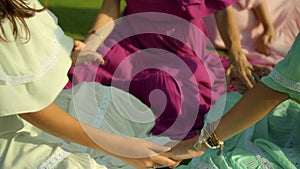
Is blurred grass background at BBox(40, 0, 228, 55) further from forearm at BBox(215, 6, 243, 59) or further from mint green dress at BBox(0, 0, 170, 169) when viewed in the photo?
mint green dress at BBox(0, 0, 170, 169)

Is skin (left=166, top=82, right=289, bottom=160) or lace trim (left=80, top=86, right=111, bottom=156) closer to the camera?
skin (left=166, top=82, right=289, bottom=160)

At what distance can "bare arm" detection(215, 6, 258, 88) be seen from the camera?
2.13 m

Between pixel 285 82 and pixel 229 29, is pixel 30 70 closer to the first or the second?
pixel 285 82

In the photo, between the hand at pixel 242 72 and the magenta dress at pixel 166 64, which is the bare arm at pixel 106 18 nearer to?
the magenta dress at pixel 166 64

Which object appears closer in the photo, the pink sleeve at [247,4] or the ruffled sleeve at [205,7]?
the ruffled sleeve at [205,7]

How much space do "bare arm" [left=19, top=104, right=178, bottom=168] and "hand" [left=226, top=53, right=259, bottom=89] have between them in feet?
2.46

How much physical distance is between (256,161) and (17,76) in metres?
0.68

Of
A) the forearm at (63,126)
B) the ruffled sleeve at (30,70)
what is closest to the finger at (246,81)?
the forearm at (63,126)

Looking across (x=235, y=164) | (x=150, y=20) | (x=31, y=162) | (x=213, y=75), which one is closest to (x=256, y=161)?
(x=235, y=164)

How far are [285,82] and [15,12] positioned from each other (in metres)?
0.63

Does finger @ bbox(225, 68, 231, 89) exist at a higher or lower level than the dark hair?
lower

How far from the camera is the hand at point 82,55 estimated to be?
2.06 m

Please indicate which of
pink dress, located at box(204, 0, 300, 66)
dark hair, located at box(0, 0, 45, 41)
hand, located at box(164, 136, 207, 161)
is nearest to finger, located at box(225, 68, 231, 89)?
pink dress, located at box(204, 0, 300, 66)

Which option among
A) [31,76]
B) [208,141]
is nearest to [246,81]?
[208,141]
